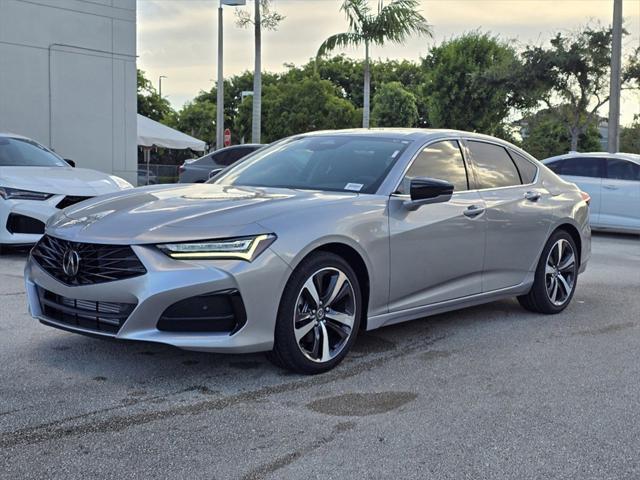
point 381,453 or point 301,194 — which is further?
point 301,194

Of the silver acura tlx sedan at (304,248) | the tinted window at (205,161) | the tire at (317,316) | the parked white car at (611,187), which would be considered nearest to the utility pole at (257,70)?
the tinted window at (205,161)

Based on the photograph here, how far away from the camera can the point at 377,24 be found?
83.6 feet

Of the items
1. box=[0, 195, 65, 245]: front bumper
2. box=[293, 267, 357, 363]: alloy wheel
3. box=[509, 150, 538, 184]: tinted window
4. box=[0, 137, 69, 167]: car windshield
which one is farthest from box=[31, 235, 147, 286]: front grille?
box=[0, 137, 69, 167]: car windshield

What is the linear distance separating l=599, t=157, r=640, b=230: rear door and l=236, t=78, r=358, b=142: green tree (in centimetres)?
3125

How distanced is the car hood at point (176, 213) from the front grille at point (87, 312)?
0.34 metres

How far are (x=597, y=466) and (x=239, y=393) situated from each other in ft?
6.01

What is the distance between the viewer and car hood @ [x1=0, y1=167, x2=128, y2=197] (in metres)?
8.59

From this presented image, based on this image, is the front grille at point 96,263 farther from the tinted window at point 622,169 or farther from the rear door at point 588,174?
the tinted window at point 622,169

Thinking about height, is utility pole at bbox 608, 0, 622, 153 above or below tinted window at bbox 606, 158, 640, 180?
above

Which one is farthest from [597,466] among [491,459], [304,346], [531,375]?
[304,346]

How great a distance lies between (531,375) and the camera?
185 inches

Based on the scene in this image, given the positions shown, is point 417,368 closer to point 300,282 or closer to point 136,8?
point 300,282

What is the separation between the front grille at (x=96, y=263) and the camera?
13.3 ft

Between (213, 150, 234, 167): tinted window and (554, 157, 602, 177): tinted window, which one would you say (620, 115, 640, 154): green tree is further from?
(213, 150, 234, 167): tinted window
